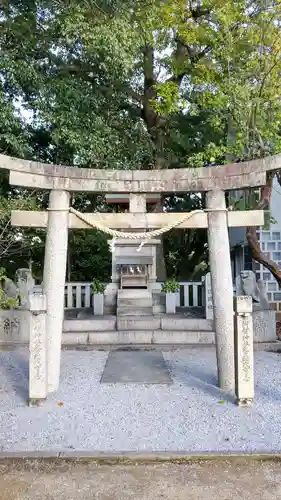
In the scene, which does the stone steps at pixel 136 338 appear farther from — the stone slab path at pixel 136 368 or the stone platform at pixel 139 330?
the stone slab path at pixel 136 368

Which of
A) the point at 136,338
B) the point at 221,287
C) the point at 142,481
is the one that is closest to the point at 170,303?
the point at 136,338

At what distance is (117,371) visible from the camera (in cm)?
661

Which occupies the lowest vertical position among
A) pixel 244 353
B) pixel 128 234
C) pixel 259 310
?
pixel 244 353

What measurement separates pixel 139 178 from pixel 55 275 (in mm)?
1796

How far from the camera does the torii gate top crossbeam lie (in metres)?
5.36

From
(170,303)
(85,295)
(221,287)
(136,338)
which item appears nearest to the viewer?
(221,287)

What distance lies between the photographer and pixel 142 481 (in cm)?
310

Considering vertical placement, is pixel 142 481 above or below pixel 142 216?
below

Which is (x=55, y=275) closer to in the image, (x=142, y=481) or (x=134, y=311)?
(x=142, y=481)

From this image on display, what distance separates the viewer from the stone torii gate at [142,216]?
536cm

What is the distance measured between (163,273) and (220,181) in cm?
867

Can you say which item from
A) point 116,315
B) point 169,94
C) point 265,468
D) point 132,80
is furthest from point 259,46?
point 265,468

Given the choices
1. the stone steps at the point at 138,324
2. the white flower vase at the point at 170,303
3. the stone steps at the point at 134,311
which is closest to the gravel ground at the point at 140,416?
the stone steps at the point at 138,324

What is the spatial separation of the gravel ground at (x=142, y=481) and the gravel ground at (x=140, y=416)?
0.27 m
